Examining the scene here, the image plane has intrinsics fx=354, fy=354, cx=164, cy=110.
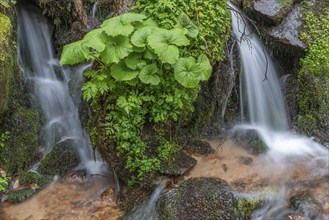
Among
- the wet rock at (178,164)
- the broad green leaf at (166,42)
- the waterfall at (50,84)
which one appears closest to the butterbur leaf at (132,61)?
the broad green leaf at (166,42)

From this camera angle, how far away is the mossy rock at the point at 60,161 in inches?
210

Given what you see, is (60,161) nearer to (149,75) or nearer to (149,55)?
(149,75)

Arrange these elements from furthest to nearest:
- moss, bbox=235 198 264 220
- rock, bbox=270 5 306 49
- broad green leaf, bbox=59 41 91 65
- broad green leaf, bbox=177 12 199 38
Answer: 1. rock, bbox=270 5 306 49
2. broad green leaf, bbox=177 12 199 38
3. moss, bbox=235 198 264 220
4. broad green leaf, bbox=59 41 91 65

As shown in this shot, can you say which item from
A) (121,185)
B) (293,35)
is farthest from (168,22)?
(293,35)

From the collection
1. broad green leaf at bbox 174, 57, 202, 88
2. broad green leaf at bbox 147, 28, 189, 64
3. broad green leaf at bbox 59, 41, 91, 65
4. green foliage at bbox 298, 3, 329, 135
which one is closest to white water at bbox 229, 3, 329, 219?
green foliage at bbox 298, 3, 329, 135

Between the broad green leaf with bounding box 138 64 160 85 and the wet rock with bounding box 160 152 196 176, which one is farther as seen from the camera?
the wet rock with bounding box 160 152 196 176

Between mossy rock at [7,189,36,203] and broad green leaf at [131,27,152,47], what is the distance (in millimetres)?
2625

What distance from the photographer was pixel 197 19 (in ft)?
15.6

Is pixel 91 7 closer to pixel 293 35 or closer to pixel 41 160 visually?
pixel 41 160

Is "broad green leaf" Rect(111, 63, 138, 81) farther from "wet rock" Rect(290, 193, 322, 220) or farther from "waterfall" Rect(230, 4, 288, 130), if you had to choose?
"waterfall" Rect(230, 4, 288, 130)

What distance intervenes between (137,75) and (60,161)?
2145 millimetres

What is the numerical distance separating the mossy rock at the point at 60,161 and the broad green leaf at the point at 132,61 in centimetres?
212

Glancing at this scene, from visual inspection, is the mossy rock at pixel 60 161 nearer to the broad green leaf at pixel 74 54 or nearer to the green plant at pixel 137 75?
the green plant at pixel 137 75

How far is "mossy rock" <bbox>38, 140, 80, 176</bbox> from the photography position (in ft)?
17.5
